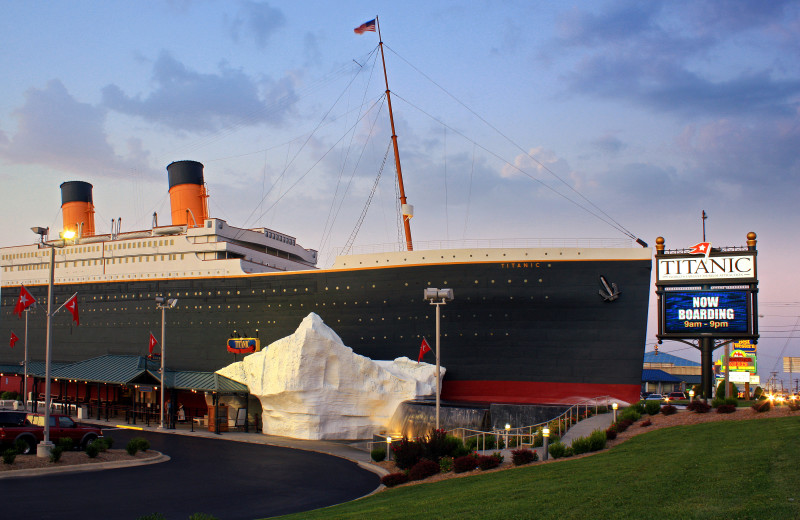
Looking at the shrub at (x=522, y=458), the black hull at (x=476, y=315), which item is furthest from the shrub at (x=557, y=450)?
the black hull at (x=476, y=315)

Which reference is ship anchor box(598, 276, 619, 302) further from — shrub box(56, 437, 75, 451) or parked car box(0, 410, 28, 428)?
parked car box(0, 410, 28, 428)

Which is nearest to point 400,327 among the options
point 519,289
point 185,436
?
point 519,289

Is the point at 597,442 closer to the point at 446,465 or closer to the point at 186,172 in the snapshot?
the point at 446,465

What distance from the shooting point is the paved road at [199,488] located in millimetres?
13867

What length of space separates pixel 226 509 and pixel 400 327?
17421 millimetres

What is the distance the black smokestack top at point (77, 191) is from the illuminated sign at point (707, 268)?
4068 centimetres

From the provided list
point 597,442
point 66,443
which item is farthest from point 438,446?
point 66,443

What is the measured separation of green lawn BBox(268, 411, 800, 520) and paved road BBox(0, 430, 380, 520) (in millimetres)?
2241

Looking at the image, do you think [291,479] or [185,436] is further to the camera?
[185,436]

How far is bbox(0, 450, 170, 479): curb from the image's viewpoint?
1747 cm

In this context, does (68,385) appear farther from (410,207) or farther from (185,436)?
(410,207)

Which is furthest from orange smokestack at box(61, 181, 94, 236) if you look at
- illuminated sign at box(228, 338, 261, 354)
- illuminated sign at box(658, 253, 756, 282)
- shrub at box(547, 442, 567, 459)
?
shrub at box(547, 442, 567, 459)

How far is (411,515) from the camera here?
11.0 metres

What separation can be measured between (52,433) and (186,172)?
80.8 feet
